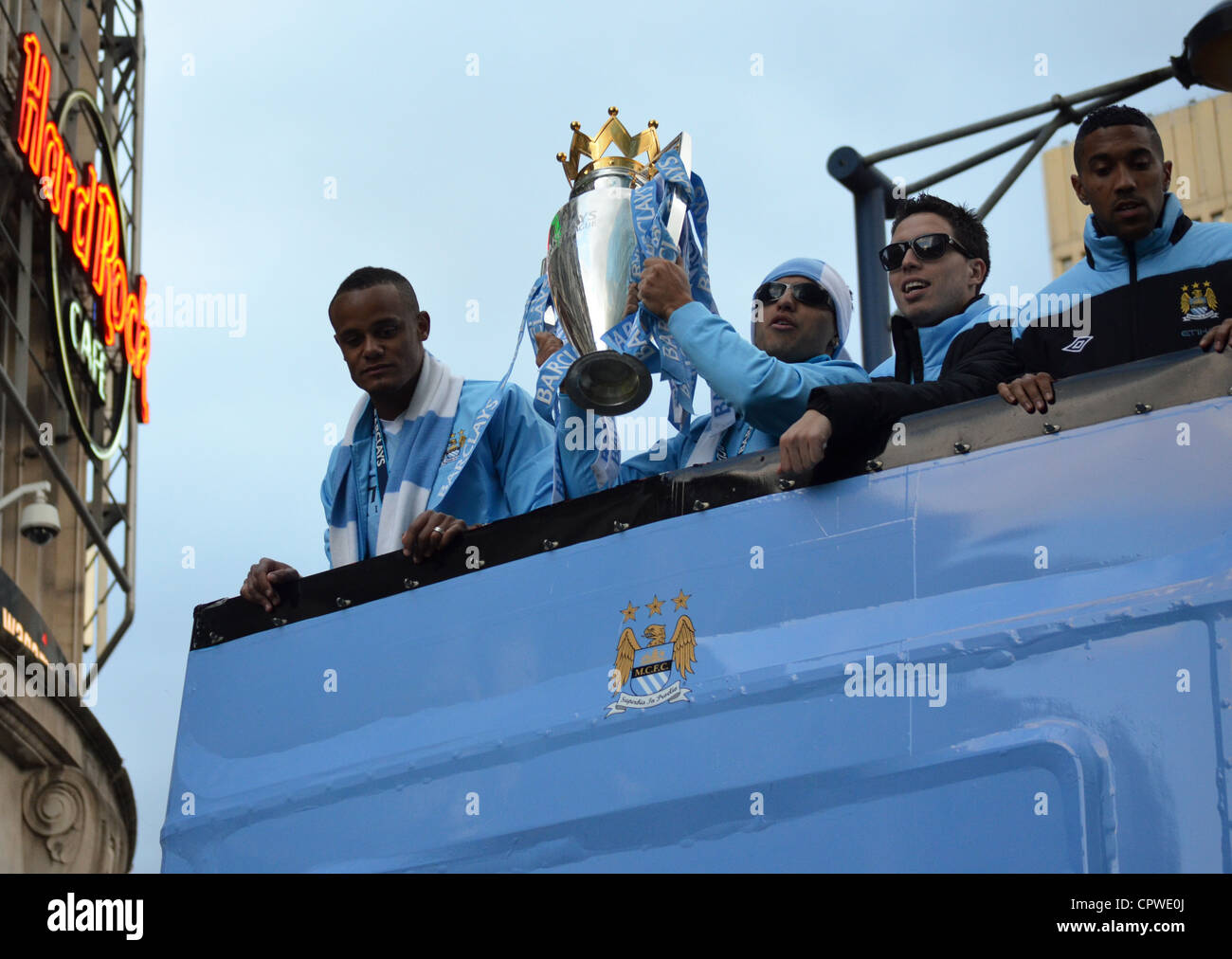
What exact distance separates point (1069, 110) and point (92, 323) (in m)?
14.6

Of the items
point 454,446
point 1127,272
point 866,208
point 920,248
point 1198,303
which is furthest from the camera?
point 866,208

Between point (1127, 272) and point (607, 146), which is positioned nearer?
point (1127, 272)

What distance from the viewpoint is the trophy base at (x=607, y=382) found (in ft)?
13.7

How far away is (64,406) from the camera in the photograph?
1967 centimetres

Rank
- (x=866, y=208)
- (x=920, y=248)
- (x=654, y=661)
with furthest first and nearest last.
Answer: (x=866, y=208)
(x=920, y=248)
(x=654, y=661)

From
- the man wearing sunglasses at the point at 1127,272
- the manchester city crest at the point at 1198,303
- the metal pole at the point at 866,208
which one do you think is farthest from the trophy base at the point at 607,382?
the metal pole at the point at 866,208

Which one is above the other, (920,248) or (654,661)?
(920,248)

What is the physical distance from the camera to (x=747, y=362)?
159 inches

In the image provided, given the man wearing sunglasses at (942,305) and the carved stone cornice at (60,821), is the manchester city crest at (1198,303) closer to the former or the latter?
the man wearing sunglasses at (942,305)

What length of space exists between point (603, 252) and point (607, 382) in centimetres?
47

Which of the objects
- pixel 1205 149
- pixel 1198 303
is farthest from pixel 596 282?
pixel 1205 149

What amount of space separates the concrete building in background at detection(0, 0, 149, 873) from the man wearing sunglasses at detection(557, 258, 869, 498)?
11.1 m

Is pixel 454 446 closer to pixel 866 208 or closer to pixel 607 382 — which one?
pixel 607 382

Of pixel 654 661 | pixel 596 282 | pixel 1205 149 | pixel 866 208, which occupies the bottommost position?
pixel 654 661
